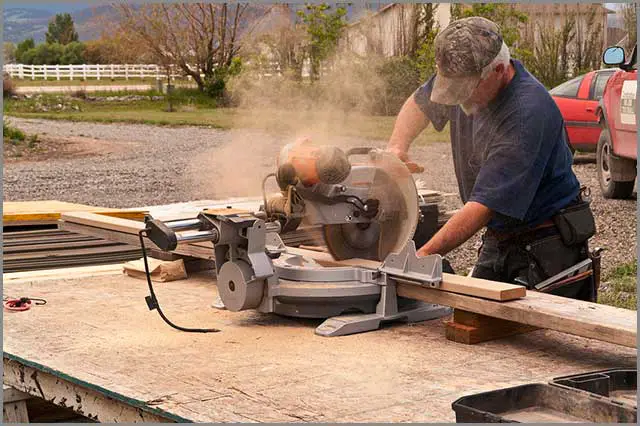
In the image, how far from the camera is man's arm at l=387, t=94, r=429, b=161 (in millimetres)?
4688

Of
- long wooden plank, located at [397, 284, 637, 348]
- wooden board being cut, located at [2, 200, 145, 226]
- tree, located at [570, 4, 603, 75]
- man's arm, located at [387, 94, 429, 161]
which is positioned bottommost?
wooden board being cut, located at [2, 200, 145, 226]

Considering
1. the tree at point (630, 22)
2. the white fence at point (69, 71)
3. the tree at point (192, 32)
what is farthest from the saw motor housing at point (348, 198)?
the white fence at point (69, 71)

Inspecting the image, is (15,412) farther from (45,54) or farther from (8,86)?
(45,54)

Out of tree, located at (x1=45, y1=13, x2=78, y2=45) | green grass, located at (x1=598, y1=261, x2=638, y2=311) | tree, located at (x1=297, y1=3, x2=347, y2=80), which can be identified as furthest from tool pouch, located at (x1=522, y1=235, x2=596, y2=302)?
tree, located at (x1=45, y1=13, x2=78, y2=45)

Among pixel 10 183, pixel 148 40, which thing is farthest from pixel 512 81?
pixel 148 40

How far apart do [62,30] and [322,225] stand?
32.6 m

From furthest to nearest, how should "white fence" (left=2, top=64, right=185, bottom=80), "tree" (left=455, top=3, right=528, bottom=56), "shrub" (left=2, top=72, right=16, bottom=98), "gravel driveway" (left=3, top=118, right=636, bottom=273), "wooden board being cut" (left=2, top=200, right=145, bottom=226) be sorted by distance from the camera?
"white fence" (left=2, top=64, right=185, bottom=80) < "shrub" (left=2, top=72, right=16, bottom=98) < "tree" (left=455, top=3, right=528, bottom=56) < "wooden board being cut" (left=2, top=200, right=145, bottom=226) < "gravel driveway" (left=3, top=118, right=636, bottom=273)

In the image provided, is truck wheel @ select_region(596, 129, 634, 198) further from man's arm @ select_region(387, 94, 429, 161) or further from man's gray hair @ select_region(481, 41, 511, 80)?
man's gray hair @ select_region(481, 41, 511, 80)

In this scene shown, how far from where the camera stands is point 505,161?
160 inches

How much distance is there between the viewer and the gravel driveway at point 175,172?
609cm

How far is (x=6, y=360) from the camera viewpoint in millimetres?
3840

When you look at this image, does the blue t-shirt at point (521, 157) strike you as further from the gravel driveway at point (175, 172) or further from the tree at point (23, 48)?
the tree at point (23, 48)

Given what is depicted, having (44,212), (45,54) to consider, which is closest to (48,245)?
(44,212)

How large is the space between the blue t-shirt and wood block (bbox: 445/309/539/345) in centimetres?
43
